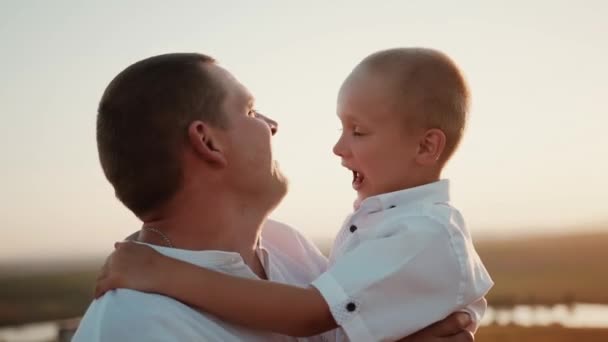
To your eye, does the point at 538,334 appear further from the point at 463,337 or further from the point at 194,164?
the point at 194,164

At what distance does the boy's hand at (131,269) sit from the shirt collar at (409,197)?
3.02 ft

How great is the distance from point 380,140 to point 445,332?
2.65 feet

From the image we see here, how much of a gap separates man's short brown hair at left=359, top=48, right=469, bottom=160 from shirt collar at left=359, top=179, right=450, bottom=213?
22 centimetres

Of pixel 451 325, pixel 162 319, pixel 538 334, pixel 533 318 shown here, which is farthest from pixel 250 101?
pixel 533 318

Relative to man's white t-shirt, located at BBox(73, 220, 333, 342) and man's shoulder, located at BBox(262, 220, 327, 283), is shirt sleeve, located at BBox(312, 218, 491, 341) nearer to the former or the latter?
man's white t-shirt, located at BBox(73, 220, 333, 342)

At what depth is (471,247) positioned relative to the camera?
3428 millimetres

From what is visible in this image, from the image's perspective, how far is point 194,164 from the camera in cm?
335

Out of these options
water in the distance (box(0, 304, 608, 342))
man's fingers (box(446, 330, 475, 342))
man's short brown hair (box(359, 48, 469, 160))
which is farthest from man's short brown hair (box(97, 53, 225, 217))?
water in the distance (box(0, 304, 608, 342))

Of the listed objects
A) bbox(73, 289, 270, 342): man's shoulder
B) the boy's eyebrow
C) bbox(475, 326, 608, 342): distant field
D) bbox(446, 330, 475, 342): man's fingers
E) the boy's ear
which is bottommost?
bbox(475, 326, 608, 342): distant field

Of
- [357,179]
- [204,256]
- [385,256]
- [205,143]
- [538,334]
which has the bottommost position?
[538,334]

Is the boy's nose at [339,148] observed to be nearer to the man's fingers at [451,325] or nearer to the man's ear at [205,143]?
the man's ear at [205,143]

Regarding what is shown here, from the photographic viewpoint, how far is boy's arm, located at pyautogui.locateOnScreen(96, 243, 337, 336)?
3080 mm

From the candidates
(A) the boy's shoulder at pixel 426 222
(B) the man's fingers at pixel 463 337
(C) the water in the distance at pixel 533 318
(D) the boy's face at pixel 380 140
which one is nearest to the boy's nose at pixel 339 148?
(D) the boy's face at pixel 380 140

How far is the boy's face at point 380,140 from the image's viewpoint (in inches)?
146
